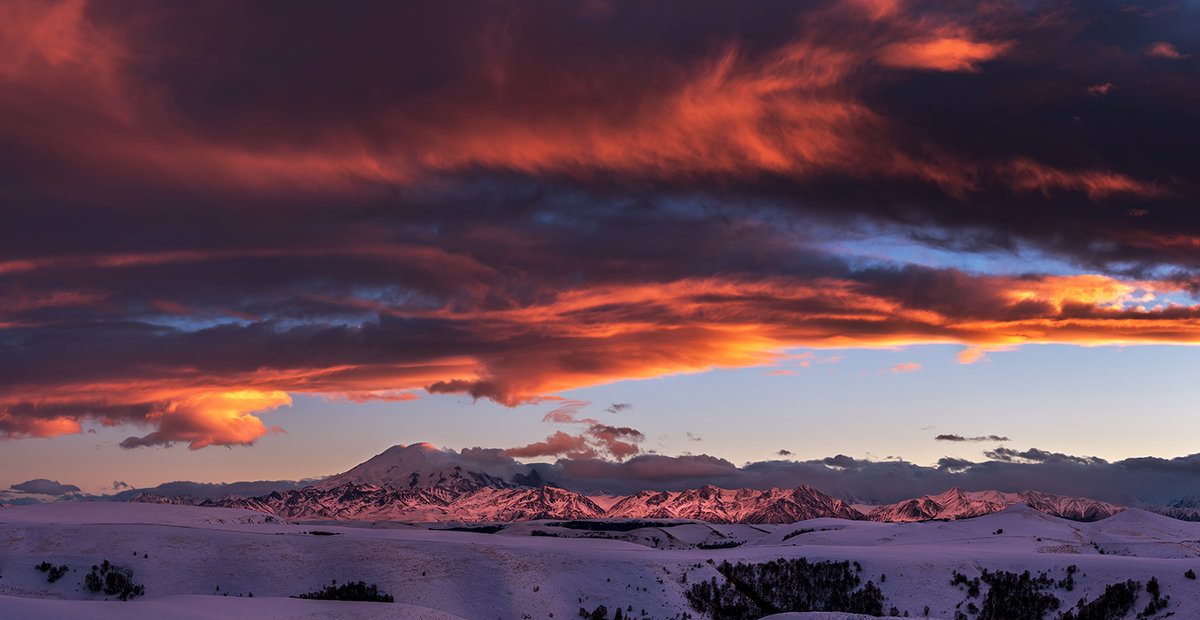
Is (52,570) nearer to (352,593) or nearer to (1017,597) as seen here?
(352,593)

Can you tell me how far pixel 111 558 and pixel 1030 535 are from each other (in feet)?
470

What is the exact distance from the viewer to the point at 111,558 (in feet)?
309

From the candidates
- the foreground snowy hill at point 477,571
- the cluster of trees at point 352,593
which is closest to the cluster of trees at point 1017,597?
the foreground snowy hill at point 477,571

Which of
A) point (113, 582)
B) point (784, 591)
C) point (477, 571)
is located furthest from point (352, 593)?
point (784, 591)

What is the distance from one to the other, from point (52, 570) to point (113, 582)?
21.7 feet

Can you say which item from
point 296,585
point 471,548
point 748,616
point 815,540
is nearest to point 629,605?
point 748,616

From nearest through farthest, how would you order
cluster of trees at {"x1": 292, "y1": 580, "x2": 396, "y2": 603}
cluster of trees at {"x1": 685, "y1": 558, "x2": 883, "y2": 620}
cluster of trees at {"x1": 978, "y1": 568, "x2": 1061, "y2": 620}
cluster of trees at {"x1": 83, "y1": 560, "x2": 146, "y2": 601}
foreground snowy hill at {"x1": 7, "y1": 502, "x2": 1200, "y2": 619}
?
cluster of trees at {"x1": 83, "y1": 560, "x2": 146, "y2": 601}
foreground snowy hill at {"x1": 7, "y1": 502, "x2": 1200, "y2": 619}
cluster of trees at {"x1": 292, "y1": 580, "x2": 396, "y2": 603}
cluster of trees at {"x1": 978, "y1": 568, "x2": 1061, "y2": 620}
cluster of trees at {"x1": 685, "y1": 558, "x2": 883, "y2": 620}

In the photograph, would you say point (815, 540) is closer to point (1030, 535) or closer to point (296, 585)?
point (1030, 535)

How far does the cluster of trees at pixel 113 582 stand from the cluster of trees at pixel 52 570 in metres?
2.56

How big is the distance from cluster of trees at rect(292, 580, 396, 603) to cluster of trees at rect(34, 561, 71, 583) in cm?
A: 2286

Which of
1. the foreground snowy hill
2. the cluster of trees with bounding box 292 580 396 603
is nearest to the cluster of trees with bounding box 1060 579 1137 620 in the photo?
the foreground snowy hill

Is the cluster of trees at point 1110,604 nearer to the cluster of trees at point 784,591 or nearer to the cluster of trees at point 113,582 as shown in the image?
the cluster of trees at point 784,591

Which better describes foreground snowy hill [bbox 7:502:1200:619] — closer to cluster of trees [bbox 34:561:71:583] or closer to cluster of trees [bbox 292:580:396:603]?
cluster of trees [bbox 34:561:71:583]

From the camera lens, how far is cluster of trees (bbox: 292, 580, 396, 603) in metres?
91.1
